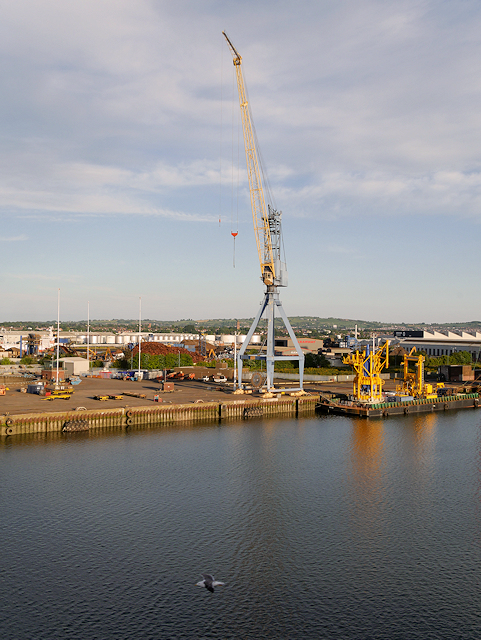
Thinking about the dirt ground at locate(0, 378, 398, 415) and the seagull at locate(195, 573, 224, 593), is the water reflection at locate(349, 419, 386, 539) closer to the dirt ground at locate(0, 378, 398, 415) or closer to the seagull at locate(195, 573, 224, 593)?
the seagull at locate(195, 573, 224, 593)

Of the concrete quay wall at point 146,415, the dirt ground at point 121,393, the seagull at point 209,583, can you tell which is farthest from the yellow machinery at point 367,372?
the seagull at point 209,583

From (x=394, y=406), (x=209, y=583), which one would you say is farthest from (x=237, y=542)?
(x=394, y=406)

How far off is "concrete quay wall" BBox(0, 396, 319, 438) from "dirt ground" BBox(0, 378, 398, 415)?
103 inches

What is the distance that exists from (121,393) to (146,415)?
13989mm

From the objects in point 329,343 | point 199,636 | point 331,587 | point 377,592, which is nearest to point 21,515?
point 199,636

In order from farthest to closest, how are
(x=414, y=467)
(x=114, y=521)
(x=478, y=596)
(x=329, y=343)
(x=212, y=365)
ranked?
(x=329, y=343) → (x=212, y=365) → (x=414, y=467) → (x=114, y=521) → (x=478, y=596)

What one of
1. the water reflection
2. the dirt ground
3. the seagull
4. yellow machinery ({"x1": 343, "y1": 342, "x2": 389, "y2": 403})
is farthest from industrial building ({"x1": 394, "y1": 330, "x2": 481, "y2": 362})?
the seagull

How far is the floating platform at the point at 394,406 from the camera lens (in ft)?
227

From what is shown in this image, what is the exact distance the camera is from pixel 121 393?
7231cm

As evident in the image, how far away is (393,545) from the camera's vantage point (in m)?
27.9

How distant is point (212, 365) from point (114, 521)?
92.0 meters

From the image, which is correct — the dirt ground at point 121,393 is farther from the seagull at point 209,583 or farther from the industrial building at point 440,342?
the industrial building at point 440,342

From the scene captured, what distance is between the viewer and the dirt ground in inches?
2363

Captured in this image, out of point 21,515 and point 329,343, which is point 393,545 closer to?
point 21,515
